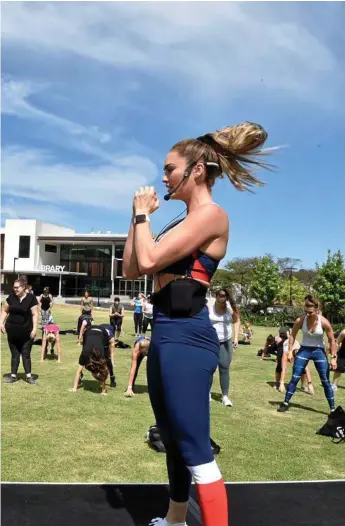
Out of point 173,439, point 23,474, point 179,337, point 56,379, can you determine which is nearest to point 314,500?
point 173,439

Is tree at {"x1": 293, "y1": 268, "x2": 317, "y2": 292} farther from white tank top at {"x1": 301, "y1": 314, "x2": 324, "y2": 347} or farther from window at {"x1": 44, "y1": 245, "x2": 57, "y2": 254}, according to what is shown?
white tank top at {"x1": 301, "y1": 314, "x2": 324, "y2": 347}

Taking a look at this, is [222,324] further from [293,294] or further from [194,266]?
[293,294]

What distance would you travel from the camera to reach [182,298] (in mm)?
2246

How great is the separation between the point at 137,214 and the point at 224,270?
58.0m

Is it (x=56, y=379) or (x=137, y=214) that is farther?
(x=56, y=379)

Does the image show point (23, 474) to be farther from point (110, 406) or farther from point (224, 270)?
point (224, 270)

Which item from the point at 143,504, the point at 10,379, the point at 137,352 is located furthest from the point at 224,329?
the point at 143,504

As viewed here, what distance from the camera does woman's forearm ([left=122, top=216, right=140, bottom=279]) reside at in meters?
2.36

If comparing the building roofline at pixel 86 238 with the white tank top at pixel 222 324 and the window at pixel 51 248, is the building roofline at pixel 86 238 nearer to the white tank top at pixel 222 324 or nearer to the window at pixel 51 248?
the window at pixel 51 248

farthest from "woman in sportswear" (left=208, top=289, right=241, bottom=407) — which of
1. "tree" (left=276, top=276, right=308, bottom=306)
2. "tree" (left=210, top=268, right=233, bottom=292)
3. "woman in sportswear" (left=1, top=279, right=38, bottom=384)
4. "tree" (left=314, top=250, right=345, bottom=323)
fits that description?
"tree" (left=276, top=276, right=308, bottom=306)

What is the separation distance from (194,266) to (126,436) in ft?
12.8

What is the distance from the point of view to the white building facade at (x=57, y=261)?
192 feet

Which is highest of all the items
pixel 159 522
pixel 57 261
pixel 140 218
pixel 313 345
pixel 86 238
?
pixel 86 238

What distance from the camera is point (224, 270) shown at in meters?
59.9
